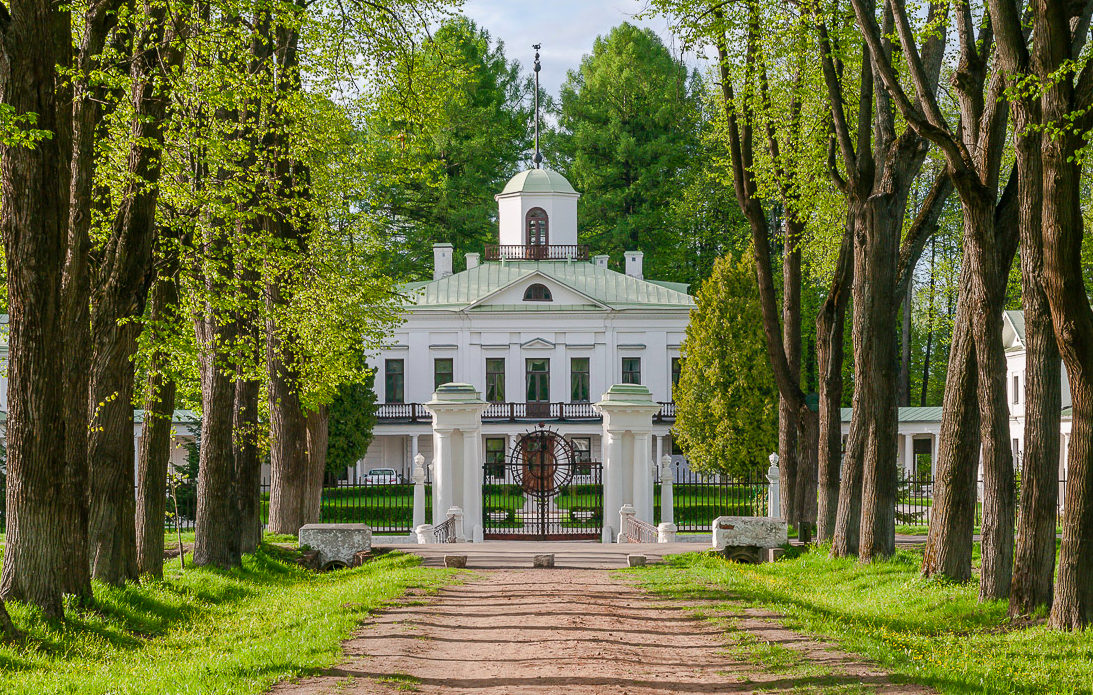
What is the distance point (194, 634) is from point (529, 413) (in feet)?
112

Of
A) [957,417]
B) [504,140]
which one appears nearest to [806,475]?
[957,417]

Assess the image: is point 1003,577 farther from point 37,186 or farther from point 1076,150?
point 37,186

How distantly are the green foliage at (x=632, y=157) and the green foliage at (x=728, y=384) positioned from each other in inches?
660

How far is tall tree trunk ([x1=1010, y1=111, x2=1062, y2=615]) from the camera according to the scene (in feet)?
30.5

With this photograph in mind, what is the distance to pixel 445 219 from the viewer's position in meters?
52.0

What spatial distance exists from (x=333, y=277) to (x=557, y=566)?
5.69m

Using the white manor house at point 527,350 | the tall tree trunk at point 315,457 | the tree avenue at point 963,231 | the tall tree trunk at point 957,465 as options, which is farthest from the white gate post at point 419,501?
the white manor house at point 527,350

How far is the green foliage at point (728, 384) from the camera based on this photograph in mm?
33312

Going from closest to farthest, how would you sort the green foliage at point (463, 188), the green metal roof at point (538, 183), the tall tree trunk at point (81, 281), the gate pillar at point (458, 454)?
the tall tree trunk at point (81, 281), the gate pillar at point (458, 454), the green metal roof at point (538, 183), the green foliage at point (463, 188)

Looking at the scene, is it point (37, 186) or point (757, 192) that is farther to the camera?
point (757, 192)

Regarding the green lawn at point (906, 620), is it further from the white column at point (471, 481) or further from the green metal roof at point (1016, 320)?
the green metal roof at point (1016, 320)

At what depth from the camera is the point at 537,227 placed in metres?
47.7

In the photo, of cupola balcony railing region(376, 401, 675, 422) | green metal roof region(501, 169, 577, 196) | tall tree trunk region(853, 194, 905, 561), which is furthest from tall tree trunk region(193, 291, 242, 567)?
green metal roof region(501, 169, 577, 196)

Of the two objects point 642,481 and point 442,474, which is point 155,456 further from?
point 642,481
